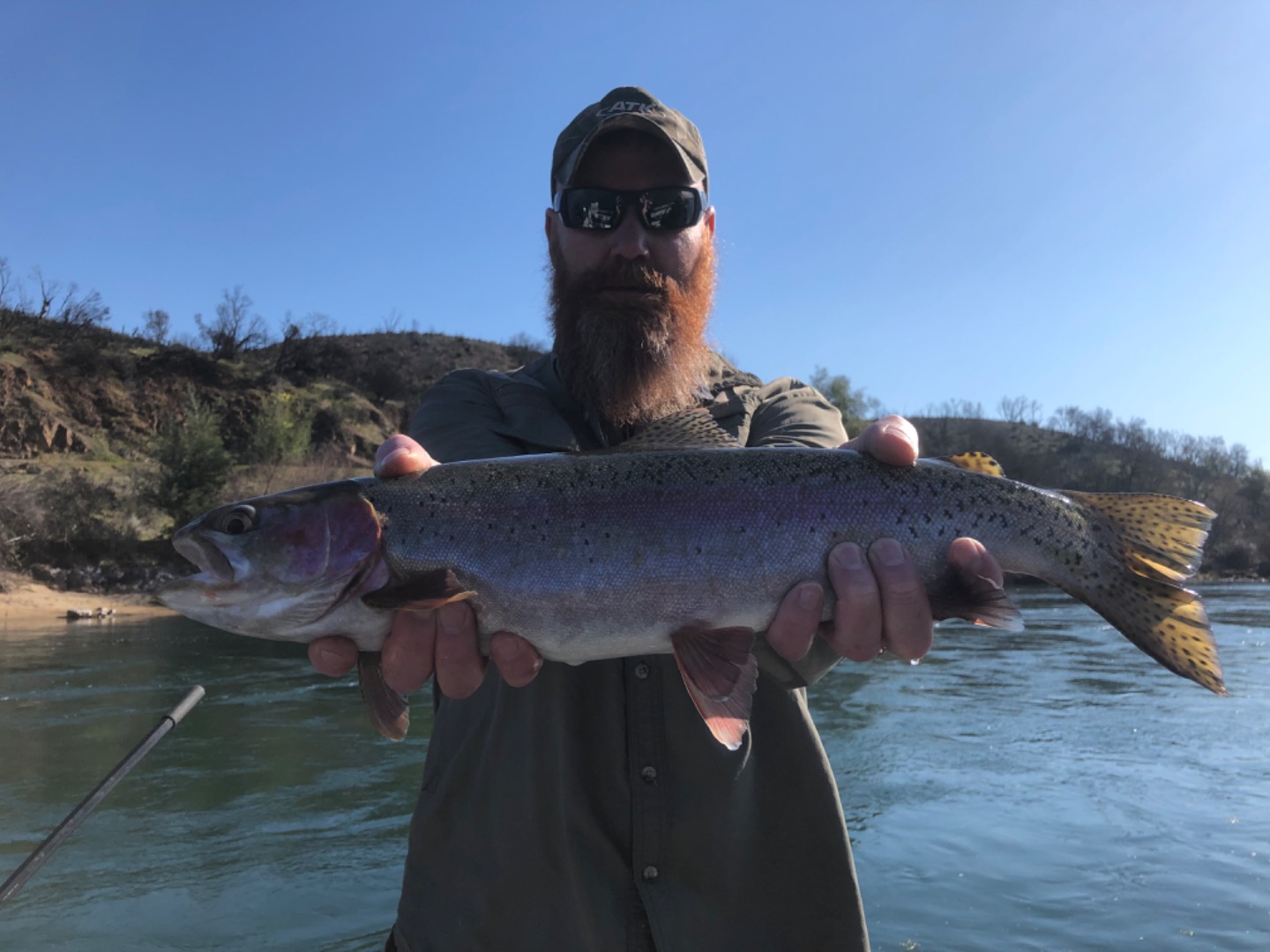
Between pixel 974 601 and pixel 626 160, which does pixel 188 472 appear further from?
pixel 974 601

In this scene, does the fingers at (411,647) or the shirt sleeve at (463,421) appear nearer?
the fingers at (411,647)

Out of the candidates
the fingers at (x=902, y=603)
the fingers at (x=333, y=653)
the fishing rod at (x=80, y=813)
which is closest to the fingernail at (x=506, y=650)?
the fingers at (x=333, y=653)

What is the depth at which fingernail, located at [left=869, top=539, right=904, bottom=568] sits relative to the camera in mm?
2752

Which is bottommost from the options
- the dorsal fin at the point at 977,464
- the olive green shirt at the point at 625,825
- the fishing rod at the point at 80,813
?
the fishing rod at the point at 80,813

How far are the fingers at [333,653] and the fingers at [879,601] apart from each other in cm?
157

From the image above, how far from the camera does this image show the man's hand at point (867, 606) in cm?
274

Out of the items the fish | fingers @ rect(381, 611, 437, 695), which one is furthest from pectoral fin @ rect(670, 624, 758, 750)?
fingers @ rect(381, 611, 437, 695)

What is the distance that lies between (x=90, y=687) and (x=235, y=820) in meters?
8.91

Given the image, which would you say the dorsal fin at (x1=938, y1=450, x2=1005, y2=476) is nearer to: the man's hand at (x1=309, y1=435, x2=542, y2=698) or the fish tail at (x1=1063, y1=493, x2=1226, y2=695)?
the fish tail at (x1=1063, y1=493, x2=1226, y2=695)

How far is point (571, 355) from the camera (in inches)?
143

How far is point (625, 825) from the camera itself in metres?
2.70

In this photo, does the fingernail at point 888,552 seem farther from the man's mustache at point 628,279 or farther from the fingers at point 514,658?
the man's mustache at point 628,279

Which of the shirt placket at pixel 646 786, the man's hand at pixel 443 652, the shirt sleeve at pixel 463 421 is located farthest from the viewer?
the shirt sleeve at pixel 463 421

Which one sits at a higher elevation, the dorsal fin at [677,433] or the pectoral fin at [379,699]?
the dorsal fin at [677,433]
